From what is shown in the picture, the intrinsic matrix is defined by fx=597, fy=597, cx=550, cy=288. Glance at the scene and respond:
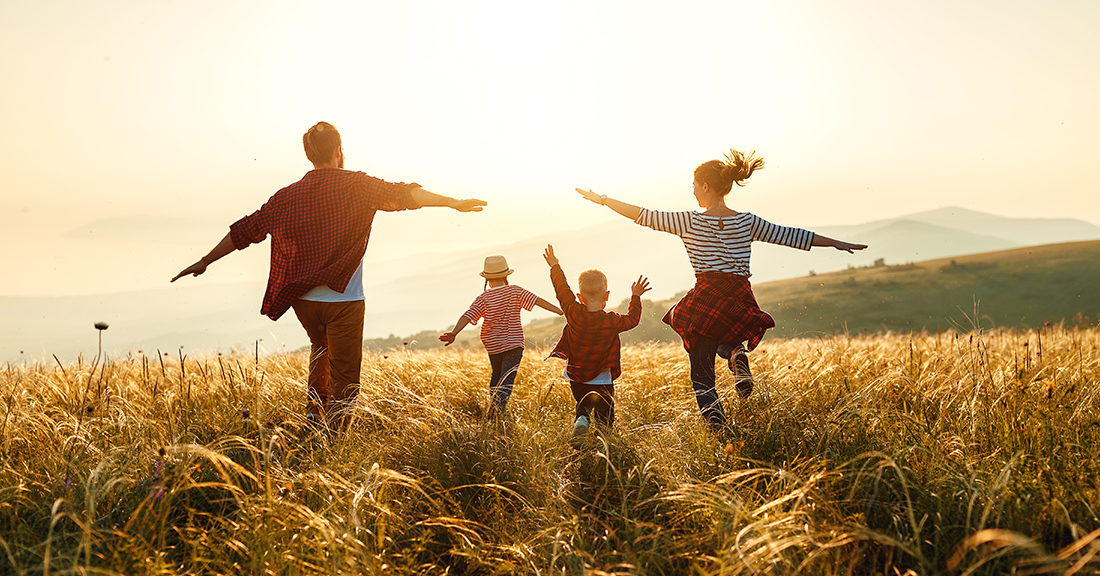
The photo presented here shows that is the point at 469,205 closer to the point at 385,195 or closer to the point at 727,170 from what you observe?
the point at 385,195

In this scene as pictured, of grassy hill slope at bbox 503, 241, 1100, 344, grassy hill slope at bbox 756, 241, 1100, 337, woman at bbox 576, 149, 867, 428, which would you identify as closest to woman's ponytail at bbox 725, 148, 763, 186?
woman at bbox 576, 149, 867, 428

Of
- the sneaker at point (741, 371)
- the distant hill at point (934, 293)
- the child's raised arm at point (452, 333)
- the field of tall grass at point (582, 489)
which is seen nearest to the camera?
the field of tall grass at point (582, 489)

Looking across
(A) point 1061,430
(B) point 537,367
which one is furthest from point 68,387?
(A) point 1061,430

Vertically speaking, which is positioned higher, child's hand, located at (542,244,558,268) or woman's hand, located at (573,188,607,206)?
woman's hand, located at (573,188,607,206)

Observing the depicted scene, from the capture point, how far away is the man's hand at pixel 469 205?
4633 mm

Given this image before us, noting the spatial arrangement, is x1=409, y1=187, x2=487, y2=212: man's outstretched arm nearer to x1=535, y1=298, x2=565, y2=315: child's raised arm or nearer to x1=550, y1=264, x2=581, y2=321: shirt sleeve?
x1=550, y1=264, x2=581, y2=321: shirt sleeve

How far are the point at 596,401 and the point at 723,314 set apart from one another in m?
1.18

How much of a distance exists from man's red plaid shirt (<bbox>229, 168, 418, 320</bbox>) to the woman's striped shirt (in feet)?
4.57

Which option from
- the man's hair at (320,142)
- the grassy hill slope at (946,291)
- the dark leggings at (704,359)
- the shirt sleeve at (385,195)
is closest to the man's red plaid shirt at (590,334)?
the dark leggings at (704,359)

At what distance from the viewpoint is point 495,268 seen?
584 centimetres

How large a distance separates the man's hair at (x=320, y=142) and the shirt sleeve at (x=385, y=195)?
0.33m

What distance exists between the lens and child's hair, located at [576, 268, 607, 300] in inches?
188

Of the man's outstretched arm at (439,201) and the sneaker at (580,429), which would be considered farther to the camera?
the man's outstretched arm at (439,201)

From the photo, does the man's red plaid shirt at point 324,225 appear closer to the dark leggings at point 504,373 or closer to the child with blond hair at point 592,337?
the child with blond hair at point 592,337
